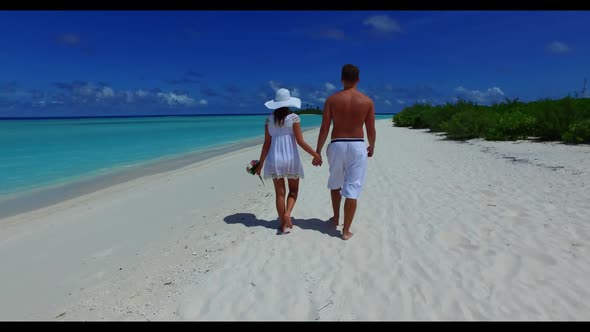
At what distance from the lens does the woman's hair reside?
158 inches

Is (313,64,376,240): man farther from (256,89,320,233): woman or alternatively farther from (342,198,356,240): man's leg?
(256,89,320,233): woman

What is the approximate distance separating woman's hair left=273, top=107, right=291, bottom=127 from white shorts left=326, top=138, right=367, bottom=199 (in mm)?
624

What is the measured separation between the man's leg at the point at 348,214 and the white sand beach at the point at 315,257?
11 centimetres

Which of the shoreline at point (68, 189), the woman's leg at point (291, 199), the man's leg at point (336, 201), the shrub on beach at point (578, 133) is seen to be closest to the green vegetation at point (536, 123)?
the shrub on beach at point (578, 133)

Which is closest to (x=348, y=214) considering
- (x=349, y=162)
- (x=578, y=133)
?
(x=349, y=162)

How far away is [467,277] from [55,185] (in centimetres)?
1121

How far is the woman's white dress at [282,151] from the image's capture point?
408cm

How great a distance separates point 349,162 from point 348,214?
0.64 m

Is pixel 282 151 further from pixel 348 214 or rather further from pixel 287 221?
pixel 348 214

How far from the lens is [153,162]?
50.6 ft

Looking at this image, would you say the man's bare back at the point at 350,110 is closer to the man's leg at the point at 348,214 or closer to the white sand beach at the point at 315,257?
the man's leg at the point at 348,214

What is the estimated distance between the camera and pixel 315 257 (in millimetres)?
3699
